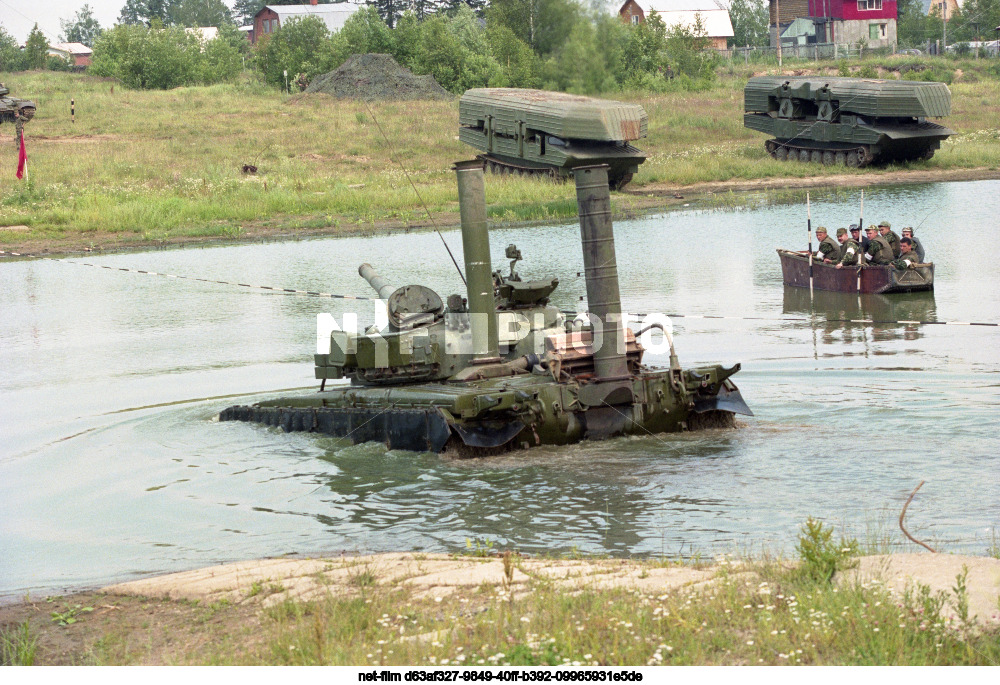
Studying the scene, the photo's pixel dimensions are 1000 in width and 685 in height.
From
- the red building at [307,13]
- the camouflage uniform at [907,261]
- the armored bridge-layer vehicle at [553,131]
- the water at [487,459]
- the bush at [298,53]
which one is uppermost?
the red building at [307,13]

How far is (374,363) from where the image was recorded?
635 inches

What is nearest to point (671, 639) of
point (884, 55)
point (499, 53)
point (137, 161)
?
point (137, 161)

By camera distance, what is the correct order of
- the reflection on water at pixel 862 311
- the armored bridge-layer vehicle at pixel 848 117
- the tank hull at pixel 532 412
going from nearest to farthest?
the tank hull at pixel 532 412 < the reflection on water at pixel 862 311 < the armored bridge-layer vehicle at pixel 848 117

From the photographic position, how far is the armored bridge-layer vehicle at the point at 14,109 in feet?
168

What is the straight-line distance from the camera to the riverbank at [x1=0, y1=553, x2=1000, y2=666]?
6.92 metres

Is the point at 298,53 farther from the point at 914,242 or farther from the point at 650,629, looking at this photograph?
the point at 650,629

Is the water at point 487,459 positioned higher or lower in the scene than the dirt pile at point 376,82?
lower

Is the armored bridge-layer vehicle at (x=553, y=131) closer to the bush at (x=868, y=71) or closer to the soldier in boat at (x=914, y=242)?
the soldier in boat at (x=914, y=242)

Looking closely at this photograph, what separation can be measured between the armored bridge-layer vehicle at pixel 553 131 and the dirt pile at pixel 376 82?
723 inches

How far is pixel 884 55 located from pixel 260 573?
73049 millimetres

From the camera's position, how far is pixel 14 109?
51.2 metres

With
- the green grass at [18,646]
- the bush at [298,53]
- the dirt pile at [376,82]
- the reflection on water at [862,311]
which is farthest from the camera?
the bush at [298,53]

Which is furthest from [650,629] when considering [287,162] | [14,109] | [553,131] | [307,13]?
[307,13]

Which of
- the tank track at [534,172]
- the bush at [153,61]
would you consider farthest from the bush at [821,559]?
the bush at [153,61]
